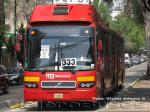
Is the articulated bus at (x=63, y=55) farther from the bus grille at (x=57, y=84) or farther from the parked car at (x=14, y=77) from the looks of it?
the parked car at (x=14, y=77)

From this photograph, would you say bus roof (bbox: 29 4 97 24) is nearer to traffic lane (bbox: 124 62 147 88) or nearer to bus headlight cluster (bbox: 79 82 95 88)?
bus headlight cluster (bbox: 79 82 95 88)

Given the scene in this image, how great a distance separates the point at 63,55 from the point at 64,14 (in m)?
1.51

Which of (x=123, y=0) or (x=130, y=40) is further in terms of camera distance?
(x=130, y=40)

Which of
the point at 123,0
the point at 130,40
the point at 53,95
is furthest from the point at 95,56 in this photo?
the point at 130,40

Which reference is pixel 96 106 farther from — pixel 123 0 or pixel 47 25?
pixel 123 0

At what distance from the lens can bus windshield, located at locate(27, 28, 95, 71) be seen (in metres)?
18.7

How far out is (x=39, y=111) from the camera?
19.0 metres

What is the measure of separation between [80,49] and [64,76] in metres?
1.10

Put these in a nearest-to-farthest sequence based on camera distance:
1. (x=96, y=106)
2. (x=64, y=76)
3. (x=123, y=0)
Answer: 1. (x=64, y=76)
2. (x=96, y=106)
3. (x=123, y=0)

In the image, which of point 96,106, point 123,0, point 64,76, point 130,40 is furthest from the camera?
point 130,40

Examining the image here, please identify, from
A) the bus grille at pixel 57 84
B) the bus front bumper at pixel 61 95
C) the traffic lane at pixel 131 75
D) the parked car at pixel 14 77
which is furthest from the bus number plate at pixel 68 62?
the parked car at pixel 14 77

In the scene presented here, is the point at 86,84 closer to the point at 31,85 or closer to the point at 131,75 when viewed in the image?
the point at 31,85

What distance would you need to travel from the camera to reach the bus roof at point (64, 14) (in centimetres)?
1916

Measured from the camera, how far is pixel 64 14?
19406 millimetres
